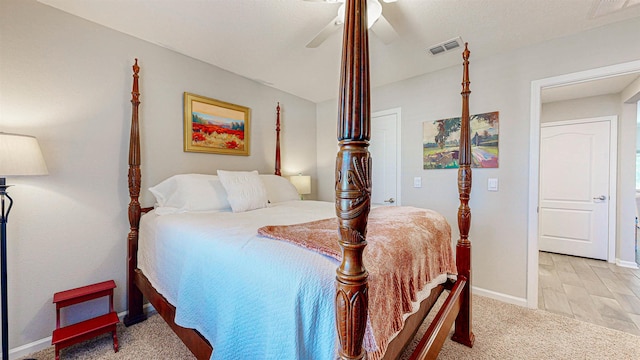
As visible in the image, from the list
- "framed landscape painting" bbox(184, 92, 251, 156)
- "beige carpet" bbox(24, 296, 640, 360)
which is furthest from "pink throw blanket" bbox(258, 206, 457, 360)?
"framed landscape painting" bbox(184, 92, 251, 156)

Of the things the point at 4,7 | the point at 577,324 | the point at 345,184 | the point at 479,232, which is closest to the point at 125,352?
the point at 345,184

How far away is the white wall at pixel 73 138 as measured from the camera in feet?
5.63

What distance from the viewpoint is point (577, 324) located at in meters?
2.04

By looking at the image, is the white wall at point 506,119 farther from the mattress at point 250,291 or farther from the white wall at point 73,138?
the white wall at point 73,138

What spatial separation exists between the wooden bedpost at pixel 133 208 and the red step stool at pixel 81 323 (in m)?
0.16

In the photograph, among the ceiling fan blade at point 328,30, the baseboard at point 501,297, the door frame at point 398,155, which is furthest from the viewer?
Answer: the door frame at point 398,155

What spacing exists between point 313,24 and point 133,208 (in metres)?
2.12

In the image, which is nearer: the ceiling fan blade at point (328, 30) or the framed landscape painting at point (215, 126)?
the ceiling fan blade at point (328, 30)

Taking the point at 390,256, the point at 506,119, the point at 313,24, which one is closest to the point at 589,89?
the point at 506,119

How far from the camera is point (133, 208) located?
2.07 metres

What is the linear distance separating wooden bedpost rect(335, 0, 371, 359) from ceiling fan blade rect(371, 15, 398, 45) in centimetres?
129

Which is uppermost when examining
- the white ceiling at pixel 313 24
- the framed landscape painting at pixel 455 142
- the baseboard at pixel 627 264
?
the white ceiling at pixel 313 24

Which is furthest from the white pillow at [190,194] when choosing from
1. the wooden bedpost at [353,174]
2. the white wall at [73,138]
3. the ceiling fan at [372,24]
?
the wooden bedpost at [353,174]

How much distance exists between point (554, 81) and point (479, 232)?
1.56 meters
